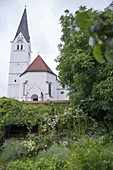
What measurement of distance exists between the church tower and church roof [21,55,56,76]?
6270 millimetres

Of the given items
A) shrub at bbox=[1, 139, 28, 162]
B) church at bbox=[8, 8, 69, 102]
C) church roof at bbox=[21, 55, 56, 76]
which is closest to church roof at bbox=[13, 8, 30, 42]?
church at bbox=[8, 8, 69, 102]

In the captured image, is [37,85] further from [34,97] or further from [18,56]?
[18,56]

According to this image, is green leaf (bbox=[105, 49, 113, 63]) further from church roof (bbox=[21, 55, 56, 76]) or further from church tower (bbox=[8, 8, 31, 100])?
church tower (bbox=[8, 8, 31, 100])

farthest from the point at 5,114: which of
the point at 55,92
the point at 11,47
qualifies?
the point at 11,47

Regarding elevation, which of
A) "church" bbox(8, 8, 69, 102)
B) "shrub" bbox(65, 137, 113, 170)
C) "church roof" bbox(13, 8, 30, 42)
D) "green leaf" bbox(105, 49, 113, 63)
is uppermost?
"church roof" bbox(13, 8, 30, 42)

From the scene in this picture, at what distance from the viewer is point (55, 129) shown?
7965 millimetres

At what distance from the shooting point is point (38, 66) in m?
25.1

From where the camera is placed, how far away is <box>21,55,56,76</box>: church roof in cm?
2467

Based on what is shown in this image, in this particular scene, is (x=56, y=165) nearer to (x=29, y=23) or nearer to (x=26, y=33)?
(x=26, y=33)

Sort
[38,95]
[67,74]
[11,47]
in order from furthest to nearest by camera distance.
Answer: [11,47] → [38,95] → [67,74]

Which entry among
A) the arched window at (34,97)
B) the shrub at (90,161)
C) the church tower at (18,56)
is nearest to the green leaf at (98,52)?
the shrub at (90,161)

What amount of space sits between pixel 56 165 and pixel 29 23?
3610cm

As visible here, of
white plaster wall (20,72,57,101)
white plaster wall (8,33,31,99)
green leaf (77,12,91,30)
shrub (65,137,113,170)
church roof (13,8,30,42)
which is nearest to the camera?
green leaf (77,12,91,30)

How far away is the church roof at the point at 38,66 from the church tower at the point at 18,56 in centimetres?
627
